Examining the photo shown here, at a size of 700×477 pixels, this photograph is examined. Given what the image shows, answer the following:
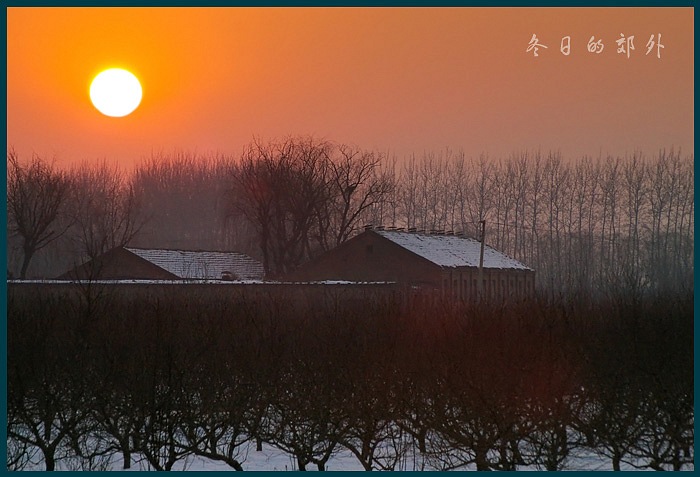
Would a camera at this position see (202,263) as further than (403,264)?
Yes

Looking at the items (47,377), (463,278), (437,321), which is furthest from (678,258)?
(47,377)

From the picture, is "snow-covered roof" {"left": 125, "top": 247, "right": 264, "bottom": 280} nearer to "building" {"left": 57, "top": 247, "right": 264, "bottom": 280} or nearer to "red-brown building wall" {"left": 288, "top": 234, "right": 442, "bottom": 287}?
"building" {"left": 57, "top": 247, "right": 264, "bottom": 280}

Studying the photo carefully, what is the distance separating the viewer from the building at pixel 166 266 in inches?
1784

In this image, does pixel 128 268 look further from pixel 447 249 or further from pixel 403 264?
pixel 447 249

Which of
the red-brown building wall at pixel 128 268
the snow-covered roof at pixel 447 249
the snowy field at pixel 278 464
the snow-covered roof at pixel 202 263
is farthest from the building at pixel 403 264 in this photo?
the snowy field at pixel 278 464

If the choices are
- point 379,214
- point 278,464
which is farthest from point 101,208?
point 278,464

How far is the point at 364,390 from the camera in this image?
15.9 meters

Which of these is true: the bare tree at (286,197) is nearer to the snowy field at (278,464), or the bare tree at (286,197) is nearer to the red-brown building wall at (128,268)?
the red-brown building wall at (128,268)

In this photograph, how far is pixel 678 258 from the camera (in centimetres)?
6812

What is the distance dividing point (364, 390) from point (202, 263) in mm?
34508

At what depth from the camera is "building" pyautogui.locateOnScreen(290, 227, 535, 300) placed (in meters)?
45.3

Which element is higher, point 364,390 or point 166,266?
point 166,266

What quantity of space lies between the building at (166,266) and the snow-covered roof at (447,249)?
333 inches

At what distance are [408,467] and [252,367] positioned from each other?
3.10m
